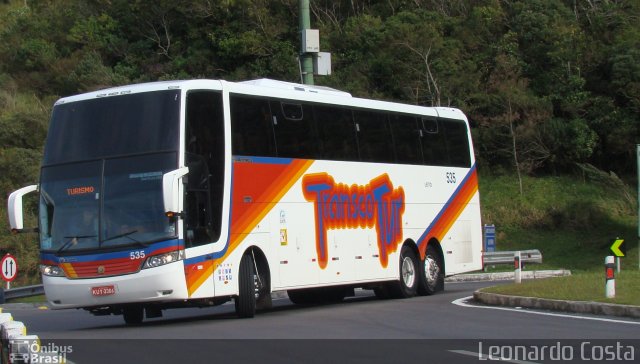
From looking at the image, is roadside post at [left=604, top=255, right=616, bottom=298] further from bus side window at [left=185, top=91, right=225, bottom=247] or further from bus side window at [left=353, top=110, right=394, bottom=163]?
bus side window at [left=185, top=91, right=225, bottom=247]

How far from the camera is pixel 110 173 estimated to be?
49.7 feet

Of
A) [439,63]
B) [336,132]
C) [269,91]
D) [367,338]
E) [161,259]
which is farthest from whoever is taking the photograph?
[439,63]

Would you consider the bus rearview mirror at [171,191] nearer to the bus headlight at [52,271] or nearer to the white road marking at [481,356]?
the bus headlight at [52,271]

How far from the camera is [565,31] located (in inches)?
1786

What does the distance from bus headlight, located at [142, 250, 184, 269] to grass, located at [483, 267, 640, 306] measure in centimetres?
664

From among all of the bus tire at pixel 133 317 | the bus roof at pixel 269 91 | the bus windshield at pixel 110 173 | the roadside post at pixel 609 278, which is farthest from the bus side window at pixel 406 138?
the bus windshield at pixel 110 173

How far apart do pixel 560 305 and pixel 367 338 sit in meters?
4.95

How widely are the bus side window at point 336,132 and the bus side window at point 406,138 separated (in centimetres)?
177

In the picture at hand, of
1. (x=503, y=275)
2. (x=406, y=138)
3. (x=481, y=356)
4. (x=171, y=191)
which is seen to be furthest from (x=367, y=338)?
(x=503, y=275)

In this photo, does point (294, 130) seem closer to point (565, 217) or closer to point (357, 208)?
point (357, 208)

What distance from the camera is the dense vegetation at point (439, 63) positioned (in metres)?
43.0

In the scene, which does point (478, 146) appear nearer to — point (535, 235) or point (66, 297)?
point (535, 235)

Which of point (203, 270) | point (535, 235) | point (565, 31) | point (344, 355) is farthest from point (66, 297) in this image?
point (565, 31)

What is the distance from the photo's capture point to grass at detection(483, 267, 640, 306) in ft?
51.9
